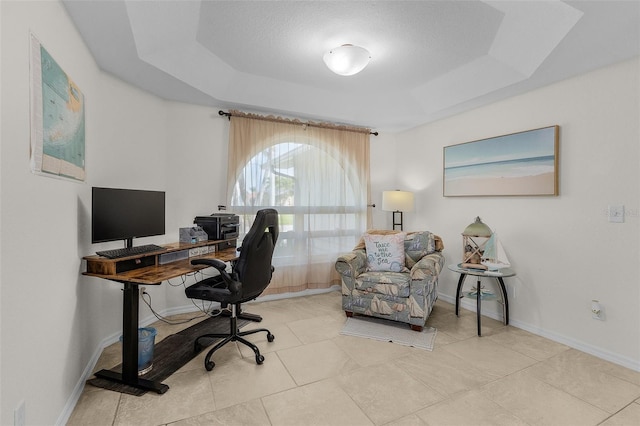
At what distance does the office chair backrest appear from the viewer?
7.36 ft

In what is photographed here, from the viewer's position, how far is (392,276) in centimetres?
309

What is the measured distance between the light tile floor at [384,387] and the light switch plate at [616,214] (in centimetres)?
113

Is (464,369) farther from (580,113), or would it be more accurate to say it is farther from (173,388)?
(580,113)

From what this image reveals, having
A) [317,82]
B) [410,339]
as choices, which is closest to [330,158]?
[317,82]

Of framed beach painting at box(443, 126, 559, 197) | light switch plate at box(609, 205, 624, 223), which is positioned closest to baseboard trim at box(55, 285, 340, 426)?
framed beach painting at box(443, 126, 559, 197)

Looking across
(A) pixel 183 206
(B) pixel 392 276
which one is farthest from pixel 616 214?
(A) pixel 183 206

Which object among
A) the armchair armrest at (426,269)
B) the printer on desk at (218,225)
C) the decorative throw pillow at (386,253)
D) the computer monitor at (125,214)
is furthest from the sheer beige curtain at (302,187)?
the armchair armrest at (426,269)

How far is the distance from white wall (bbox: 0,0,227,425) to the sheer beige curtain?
0.71 m

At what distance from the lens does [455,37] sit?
237cm

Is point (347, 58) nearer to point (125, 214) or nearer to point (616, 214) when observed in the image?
point (125, 214)

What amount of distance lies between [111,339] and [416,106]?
13.1ft

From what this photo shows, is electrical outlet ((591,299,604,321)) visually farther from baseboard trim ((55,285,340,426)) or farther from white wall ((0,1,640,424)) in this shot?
baseboard trim ((55,285,340,426))

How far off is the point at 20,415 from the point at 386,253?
3007 millimetres

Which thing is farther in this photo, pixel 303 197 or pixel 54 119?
pixel 303 197
